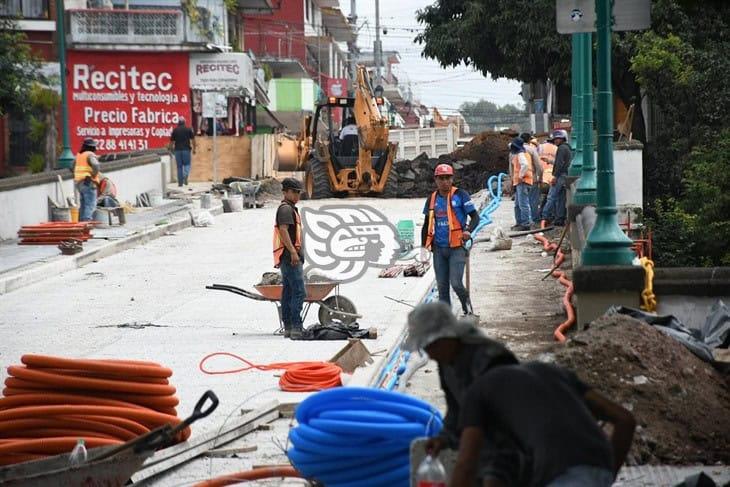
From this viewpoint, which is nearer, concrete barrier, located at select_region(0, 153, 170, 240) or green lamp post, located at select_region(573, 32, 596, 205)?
green lamp post, located at select_region(573, 32, 596, 205)

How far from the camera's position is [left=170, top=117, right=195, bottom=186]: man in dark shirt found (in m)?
43.5

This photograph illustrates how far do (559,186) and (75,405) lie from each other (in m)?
20.2

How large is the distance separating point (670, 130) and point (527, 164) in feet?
19.0

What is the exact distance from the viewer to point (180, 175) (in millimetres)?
45500

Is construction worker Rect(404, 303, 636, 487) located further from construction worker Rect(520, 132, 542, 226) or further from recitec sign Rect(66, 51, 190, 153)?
recitec sign Rect(66, 51, 190, 153)

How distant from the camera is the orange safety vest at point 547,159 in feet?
98.6

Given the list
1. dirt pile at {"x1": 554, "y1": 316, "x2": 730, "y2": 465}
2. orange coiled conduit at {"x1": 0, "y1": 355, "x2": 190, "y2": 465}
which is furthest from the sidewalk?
dirt pile at {"x1": 554, "y1": 316, "x2": 730, "y2": 465}

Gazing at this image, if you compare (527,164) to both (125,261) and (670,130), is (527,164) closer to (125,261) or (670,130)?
(670,130)

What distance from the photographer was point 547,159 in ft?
101

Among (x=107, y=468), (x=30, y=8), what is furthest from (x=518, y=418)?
(x=30, y=8)

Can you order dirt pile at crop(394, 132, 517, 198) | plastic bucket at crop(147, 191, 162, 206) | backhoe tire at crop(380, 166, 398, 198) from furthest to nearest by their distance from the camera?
dirt pile at crop(394, 132, 517, 198)
backhoe tire at crop(380, 166, 398, 198)
plastic bucket at crop(147, 191, 162, 206)

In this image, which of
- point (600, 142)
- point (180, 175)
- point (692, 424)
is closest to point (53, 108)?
point (180, 175)

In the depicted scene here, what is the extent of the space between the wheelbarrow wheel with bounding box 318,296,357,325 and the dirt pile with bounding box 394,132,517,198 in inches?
1104

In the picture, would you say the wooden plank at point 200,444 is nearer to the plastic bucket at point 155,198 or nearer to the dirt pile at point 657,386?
the dirt pile at point 657,386
